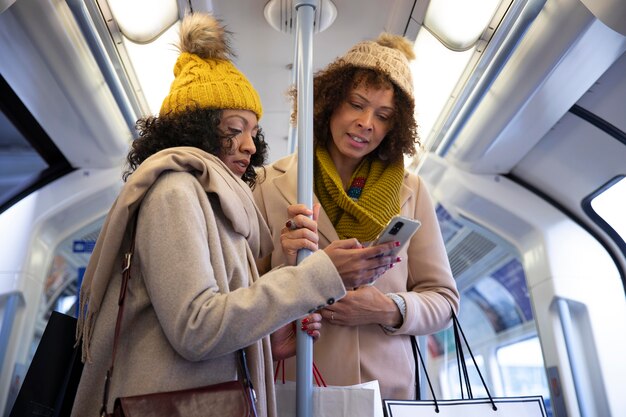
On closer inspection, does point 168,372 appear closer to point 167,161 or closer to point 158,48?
point 167,161

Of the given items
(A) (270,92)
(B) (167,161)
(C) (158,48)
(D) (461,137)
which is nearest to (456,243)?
(D) (461,137)

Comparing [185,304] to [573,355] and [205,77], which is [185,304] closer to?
[205,77]

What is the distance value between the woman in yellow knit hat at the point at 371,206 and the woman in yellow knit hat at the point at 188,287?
0.43 meters

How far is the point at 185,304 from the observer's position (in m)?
1.36

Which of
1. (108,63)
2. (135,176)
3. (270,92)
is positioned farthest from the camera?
(270,92)

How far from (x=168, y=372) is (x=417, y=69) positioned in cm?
259

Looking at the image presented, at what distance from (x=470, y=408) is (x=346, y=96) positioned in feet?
4.07

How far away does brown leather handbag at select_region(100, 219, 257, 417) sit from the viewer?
1.30m

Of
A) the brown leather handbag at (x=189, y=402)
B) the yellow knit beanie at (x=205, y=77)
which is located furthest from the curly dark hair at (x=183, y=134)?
the brown leather handbag at (x=189, y=402)

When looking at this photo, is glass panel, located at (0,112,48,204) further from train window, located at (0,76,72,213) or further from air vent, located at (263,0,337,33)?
air vent, located at (263,0,337,33)

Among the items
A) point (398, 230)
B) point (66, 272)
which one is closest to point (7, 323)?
point (66, 272)

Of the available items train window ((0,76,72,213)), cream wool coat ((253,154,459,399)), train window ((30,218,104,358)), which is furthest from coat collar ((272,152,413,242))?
train window ((30,218,104,358))

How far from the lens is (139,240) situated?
1469 millimetres

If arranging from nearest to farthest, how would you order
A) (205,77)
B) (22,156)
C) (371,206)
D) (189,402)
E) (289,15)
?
(189,402) → (205,77) → (371,206) → (289,15) → (22,156)
